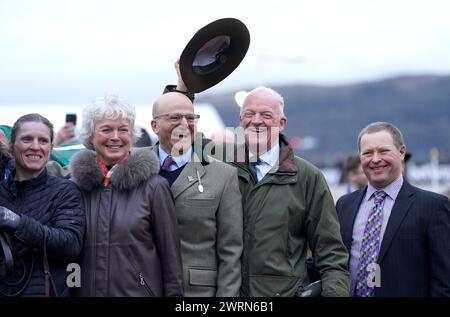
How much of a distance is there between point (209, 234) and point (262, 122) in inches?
32.6

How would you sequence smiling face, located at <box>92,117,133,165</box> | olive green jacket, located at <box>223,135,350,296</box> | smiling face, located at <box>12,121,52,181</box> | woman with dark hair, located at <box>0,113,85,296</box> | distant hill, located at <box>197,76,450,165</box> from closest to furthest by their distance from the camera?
woman with dark hair, located at <box>0,113,85,296</box> < smiling face, located at <box>12,121,52,181</box> < smiling face, located at <box>92,117,133,165</box> < olive green jacket, located at <box>223,135,350,296</box> < distant hill, located at <box>197,76,450,165</box>

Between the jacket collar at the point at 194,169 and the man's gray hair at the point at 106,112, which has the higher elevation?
the man's gray hair at the point at 106,112

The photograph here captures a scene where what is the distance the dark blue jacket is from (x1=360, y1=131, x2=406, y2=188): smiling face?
1.89 metres

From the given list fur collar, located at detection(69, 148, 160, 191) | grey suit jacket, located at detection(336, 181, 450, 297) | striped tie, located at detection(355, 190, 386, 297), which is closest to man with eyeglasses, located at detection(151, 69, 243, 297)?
fur collar, located at detection(69, 148, 160, 191)

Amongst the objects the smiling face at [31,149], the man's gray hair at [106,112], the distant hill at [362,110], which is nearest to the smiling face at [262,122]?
the man's gray hair at [106,112]

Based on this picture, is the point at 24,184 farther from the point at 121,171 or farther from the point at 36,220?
the point at 121,171

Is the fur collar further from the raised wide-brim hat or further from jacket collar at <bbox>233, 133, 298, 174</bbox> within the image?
the raised wide-brim hat

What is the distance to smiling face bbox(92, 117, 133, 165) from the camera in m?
4.72

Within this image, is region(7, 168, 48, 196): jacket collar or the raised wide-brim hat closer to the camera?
region(7, 168, 48, 196): jacket collar

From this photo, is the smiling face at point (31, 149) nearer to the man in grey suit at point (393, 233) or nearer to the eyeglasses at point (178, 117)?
the eyeglasses at point (178, 117)

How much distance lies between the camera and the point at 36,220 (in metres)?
4.47

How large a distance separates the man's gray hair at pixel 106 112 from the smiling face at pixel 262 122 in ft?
2.52

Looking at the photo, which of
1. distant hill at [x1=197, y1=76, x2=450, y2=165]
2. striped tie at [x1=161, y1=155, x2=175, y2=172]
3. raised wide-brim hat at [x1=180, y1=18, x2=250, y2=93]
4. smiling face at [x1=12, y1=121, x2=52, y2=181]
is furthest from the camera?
distant hill at [x1=197, y1=76, x2=450, y2=165]

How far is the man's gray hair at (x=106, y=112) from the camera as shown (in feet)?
15.5
